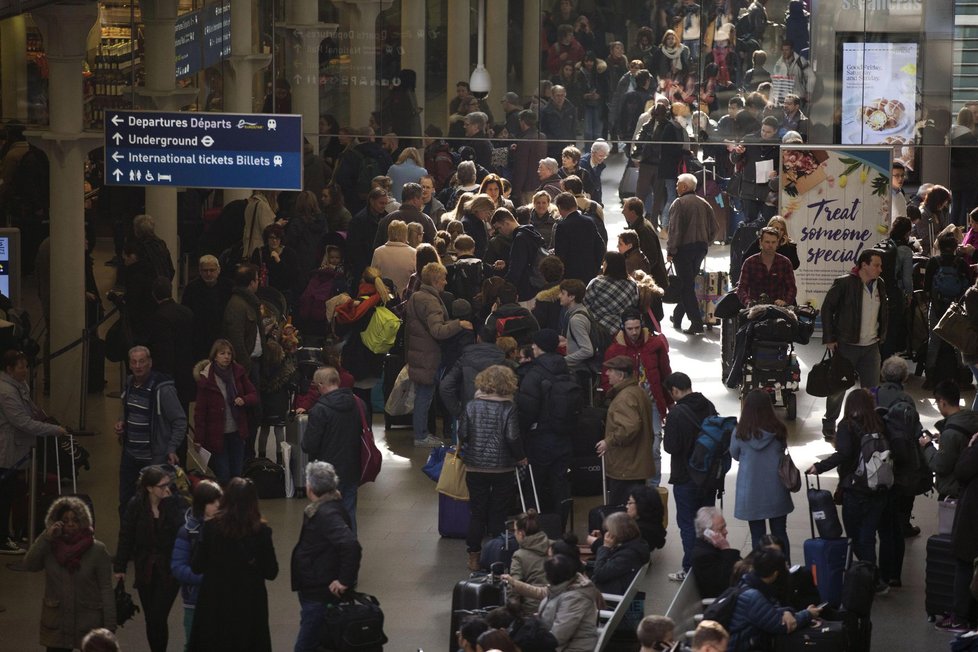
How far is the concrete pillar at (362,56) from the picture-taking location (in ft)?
76.0

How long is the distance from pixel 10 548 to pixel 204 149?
458 centimetres

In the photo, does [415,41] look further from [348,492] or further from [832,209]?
[348,492]

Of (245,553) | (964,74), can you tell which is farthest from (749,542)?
(964,74)

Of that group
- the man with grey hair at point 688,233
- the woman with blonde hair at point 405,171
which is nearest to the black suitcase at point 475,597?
the man with grey hair at point 688,233

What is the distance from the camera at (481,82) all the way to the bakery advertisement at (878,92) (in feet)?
13.6

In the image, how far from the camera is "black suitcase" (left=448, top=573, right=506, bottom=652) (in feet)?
39.1

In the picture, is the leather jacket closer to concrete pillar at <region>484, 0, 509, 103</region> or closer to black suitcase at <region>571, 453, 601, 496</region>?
black suitcase at <region>571, 453, 601, 496</region>

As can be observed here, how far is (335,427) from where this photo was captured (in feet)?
45.3

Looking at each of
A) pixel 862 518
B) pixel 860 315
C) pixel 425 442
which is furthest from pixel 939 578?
pixel 425 442

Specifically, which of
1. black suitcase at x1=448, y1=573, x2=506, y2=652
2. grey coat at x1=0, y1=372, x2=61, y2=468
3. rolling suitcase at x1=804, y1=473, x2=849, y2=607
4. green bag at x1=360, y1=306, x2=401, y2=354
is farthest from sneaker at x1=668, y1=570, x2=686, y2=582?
green bag at x1=360, y1=306, x2=401, y2=354

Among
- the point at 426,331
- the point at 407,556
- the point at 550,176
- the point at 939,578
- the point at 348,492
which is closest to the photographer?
the point at 939,578

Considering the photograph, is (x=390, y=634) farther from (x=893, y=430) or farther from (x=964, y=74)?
(x=964, y=74)

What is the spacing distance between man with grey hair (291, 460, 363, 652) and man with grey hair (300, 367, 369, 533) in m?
1.98

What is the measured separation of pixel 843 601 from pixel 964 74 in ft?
52.2
